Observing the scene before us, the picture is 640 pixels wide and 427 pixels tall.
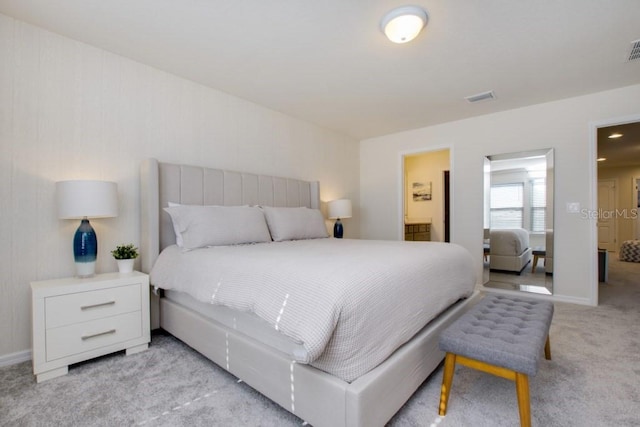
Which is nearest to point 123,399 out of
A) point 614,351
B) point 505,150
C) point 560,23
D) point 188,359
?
point 188,359

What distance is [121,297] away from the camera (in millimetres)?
2162

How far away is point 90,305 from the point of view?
2.02 m

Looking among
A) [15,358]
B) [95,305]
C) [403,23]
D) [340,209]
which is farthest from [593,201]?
[15,358]

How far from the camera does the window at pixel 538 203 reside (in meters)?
3.76

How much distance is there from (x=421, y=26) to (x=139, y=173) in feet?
8.42

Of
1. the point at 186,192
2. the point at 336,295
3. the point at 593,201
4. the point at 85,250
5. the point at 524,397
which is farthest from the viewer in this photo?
the point at 593,201

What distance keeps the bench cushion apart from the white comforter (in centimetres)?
20

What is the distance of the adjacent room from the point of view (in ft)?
4.78

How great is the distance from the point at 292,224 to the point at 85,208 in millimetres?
1760

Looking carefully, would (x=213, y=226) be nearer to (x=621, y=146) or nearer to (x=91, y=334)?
(x=91, y=334)

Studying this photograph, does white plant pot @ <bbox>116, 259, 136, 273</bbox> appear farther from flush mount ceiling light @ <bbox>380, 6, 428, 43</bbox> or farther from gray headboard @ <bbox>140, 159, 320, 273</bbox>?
flush mount ceiling light @ <bbox>380, 6, 428, 43</bbox>

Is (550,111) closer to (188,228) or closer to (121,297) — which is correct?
(188,228)

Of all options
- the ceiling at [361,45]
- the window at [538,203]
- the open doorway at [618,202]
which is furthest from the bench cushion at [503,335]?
the open doorway at [618,202]

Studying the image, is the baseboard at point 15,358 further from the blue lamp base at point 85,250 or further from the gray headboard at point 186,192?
the gray headboard at point 186,192
